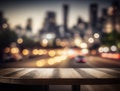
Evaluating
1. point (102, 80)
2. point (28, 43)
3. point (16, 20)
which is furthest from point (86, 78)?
point (28, 43)

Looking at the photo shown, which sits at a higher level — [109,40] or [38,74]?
[109,40]

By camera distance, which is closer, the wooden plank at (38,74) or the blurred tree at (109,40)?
the wooden plank at (38,74)

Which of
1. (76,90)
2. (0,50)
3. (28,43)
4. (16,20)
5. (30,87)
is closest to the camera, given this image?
(76,90)

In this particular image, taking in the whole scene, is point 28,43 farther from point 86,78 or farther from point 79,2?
point 86,78

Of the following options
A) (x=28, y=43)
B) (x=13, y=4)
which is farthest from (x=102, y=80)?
(x=28, y=43)

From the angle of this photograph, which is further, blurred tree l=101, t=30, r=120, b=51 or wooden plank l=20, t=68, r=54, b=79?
blurred tree l=101, t=30, r=120, b=51

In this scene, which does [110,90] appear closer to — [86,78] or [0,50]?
[86,78]

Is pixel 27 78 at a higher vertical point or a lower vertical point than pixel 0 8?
lower

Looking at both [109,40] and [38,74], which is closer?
[38,74]

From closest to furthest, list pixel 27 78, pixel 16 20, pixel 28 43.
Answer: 1. pixel 27 78
2. pixel 16 20
3. pixel 28 43

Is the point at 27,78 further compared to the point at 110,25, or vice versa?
the point at 110,25
